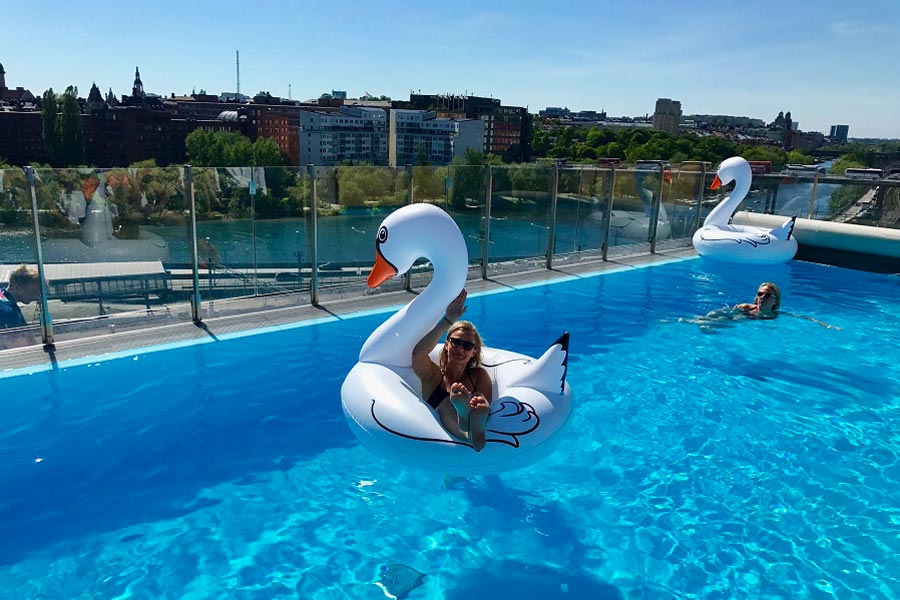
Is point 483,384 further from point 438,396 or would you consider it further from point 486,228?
point 486,228

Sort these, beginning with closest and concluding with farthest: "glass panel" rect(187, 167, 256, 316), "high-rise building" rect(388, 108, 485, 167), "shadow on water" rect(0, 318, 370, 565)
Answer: "shadow on water" rect(0, 318, 370, 565)
"glass panel" rect(187, 167, 256, 316)
"high-rise building" rect(388, 108, 485, 167)

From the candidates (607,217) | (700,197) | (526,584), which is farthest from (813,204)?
(526,584)

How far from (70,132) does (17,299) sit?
7431 cm

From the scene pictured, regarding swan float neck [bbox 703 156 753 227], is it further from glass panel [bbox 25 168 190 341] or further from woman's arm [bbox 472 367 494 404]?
glass panel [bbox 25 168 190 341]

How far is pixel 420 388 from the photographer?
14.8ft

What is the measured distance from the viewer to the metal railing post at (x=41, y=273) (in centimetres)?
597

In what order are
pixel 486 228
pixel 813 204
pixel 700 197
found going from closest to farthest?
1. pixel 486 228
2. pixel 700 197
3. pixel 813 204

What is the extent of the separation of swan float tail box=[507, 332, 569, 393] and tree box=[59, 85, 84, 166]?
3062 inches

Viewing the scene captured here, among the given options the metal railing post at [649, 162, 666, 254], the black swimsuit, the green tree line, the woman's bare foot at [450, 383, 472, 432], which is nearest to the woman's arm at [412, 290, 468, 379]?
the black swimsuit

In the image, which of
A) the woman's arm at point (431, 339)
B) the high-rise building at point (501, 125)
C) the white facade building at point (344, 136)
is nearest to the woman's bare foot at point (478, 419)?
the woman's arm at point (431, 339)

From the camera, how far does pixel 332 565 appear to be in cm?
369

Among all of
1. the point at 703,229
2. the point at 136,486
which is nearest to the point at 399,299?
the point at 136,486

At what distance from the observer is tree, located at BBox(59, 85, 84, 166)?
67.9m

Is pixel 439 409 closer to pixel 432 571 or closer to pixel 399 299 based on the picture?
pixel 432 571
